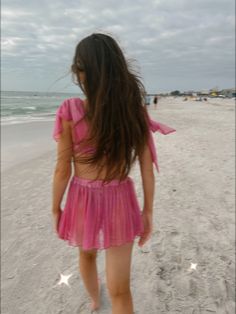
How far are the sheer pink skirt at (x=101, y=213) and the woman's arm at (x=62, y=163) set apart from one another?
2.5 inches

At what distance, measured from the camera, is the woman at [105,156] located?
1602 millimetres

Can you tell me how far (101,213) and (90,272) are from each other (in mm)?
712

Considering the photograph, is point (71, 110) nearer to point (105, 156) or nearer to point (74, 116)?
point (74, 116)

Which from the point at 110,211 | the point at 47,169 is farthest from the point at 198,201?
the point at 47,169

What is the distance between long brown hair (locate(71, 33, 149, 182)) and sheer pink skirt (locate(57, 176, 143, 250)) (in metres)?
0.11

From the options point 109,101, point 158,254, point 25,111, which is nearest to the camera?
point 109,101

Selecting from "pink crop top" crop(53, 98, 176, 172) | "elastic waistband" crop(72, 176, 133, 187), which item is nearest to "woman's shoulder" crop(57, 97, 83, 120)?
"pink crop top" crop(53, 98, 176, 172)

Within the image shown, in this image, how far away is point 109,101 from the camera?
1610 millimetres

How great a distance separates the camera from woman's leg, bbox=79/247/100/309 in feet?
7.15

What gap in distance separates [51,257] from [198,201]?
89.1 inches

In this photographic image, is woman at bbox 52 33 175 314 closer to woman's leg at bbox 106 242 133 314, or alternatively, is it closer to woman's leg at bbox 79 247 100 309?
woman's leg at bbox 106 242 133 314

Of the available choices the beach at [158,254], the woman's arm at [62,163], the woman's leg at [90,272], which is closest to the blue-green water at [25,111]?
the woman's arm at [62,163]

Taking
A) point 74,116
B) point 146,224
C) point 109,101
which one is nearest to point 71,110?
point 74,116

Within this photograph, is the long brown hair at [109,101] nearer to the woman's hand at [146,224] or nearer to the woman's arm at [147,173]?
the woman's arm at [147,173]
